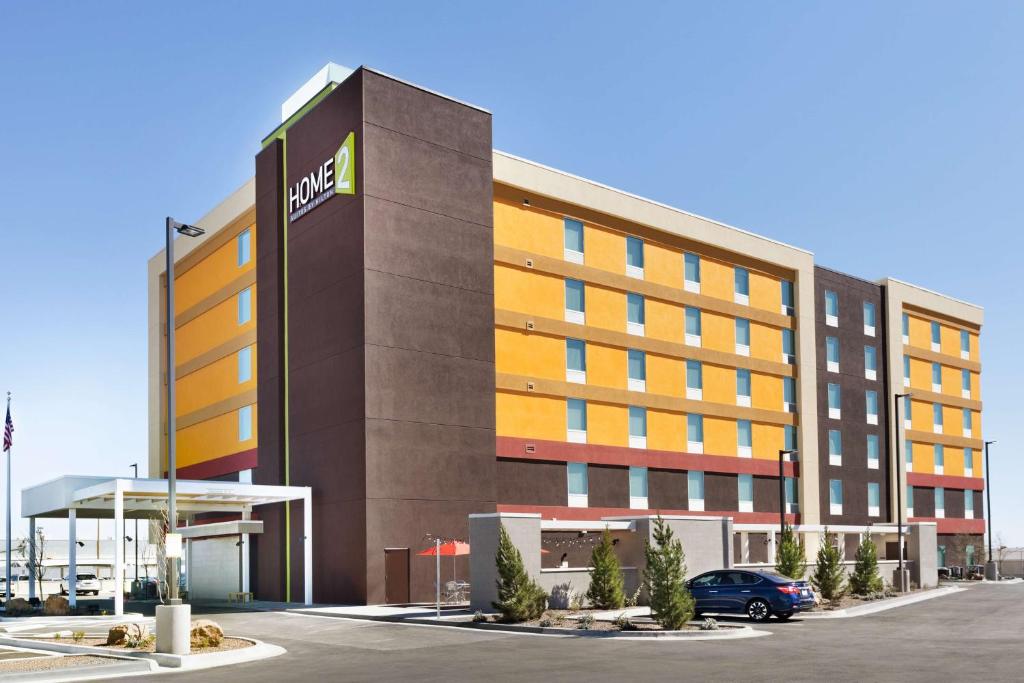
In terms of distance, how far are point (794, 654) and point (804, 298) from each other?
45.8 metres

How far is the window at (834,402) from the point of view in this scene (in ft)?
227

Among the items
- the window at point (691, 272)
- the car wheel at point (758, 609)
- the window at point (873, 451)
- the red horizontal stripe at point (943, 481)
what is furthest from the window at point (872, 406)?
the car wheel at point (758, 609)

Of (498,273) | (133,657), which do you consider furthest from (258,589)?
(133,657)

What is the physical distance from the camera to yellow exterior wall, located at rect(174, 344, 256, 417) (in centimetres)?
5644

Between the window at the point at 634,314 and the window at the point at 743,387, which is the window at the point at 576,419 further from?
the window at the point at 743,387

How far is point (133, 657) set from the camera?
24734mm

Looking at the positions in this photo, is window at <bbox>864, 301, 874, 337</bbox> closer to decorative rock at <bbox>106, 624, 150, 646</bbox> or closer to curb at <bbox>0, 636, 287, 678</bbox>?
curb at <bbox>0, 636, 287, 678</bbox>

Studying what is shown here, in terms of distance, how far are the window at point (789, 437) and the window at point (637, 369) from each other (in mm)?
12838

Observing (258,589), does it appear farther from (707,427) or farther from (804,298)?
(804,298)

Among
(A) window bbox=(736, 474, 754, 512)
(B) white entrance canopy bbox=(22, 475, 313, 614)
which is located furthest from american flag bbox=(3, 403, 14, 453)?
(A) window bbox=(736, 474, 754, 512)

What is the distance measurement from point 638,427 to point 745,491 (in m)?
9.54

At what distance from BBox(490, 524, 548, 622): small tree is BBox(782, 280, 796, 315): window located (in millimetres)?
37940

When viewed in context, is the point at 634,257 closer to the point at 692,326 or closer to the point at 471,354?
the point at 692,326

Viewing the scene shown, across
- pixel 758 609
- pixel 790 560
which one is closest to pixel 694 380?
pixel 790 560
